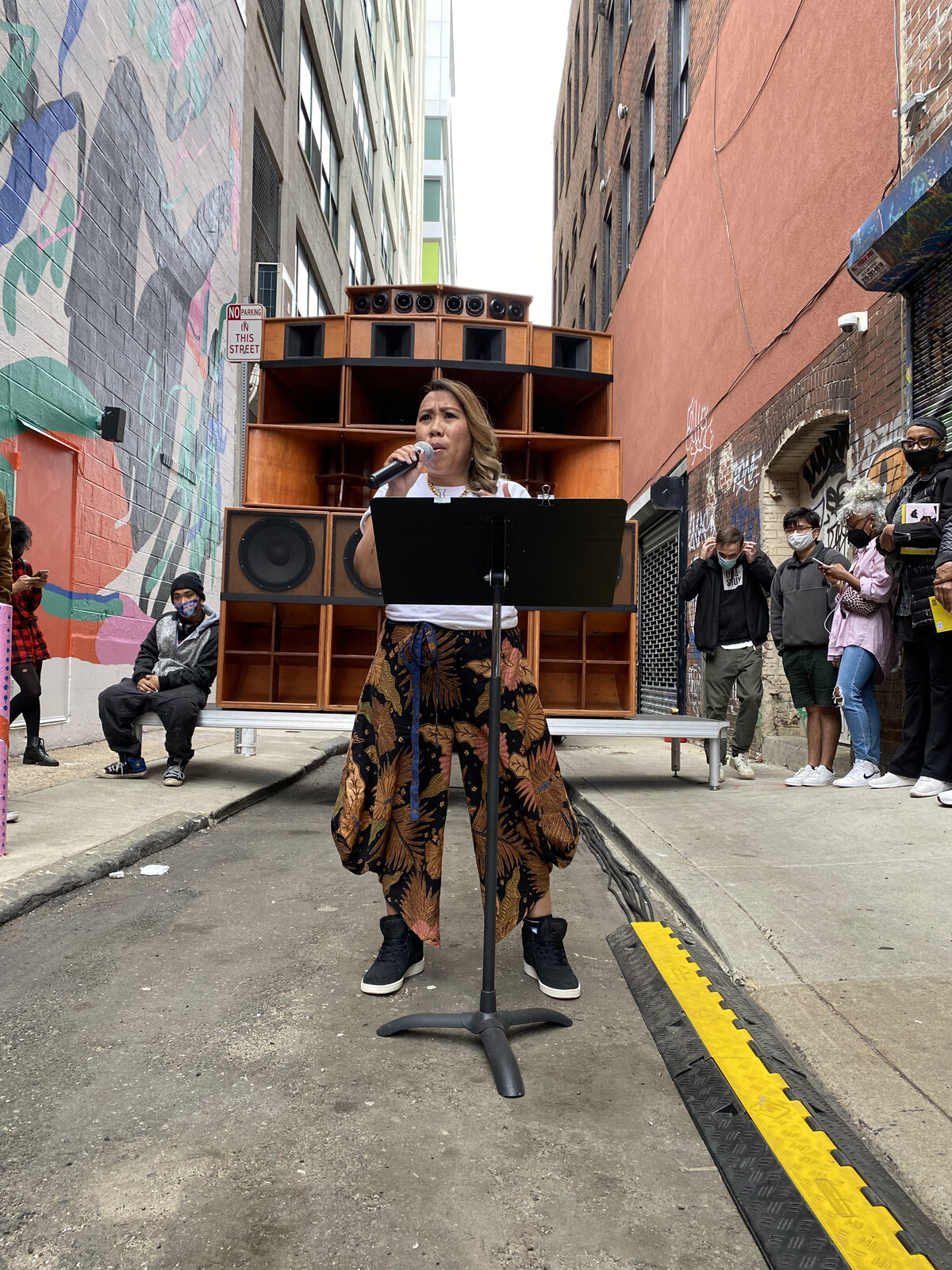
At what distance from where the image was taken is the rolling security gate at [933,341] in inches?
206

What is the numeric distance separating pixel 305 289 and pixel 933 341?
14530 mm

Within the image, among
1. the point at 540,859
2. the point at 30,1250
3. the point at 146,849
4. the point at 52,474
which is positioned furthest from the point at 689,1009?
the point at 52,474

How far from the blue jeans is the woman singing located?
349cm

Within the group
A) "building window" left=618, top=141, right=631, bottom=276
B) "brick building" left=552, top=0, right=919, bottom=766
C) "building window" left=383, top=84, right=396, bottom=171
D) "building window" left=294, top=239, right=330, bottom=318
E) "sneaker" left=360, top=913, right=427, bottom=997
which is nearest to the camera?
"sneaker" left=360, top=913, right=427, bottom=997

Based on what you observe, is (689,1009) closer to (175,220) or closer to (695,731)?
(695,731)

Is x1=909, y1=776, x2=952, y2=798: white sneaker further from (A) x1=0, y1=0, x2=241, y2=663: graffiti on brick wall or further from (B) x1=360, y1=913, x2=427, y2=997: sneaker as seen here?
(A) x1=0, y1=0, x2=241, y2=663: graffiti on brick wall

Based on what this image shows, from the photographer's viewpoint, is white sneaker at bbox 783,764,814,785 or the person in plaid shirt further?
the person in plaid shirt

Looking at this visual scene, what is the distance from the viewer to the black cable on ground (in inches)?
137

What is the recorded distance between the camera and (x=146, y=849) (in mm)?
4391

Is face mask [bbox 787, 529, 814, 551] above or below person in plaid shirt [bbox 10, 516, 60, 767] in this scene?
above

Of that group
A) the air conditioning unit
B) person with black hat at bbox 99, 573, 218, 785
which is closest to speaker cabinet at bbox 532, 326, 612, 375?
person with black hat at bbox 99, 573, 218, 785

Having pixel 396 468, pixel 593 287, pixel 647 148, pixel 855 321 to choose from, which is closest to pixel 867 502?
pixel 855 321

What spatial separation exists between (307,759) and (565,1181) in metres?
6.43

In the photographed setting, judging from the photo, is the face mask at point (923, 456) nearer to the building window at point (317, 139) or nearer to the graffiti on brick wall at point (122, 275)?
the graffiti on brick wall at point (122, 275)
